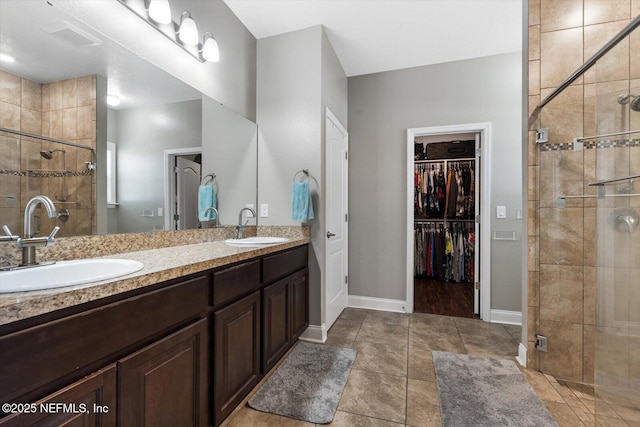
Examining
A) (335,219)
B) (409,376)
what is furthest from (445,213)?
(409,376)

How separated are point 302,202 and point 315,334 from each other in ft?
3.86

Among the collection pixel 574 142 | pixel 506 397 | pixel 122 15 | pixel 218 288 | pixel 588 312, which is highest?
pixel 122 15

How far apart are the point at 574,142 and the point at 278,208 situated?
7.38 feet

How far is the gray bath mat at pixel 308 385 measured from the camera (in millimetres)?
1567

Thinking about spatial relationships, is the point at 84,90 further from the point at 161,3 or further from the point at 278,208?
the point at 278,208

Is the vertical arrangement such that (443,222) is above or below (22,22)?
below

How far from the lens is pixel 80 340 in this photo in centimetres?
80

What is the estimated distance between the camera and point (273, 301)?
1.90 meters

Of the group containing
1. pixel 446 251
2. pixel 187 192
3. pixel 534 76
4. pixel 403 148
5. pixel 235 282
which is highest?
pixel 534 76

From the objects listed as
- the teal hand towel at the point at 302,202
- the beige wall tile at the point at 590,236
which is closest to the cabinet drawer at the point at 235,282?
the teal hand towel at the point at 302,202

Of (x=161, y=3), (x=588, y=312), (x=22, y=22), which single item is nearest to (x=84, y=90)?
(x=22, y=22)

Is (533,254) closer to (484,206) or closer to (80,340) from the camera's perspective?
(484,206)

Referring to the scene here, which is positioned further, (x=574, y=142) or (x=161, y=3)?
(x=574, y=142)

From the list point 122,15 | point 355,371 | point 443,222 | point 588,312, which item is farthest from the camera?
point 443,222
